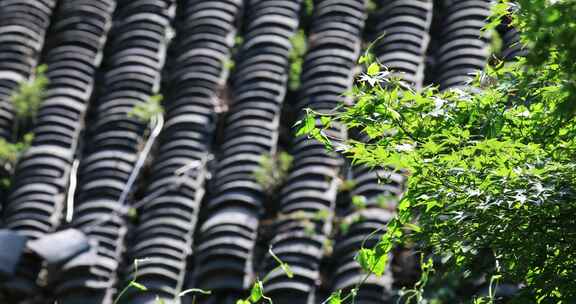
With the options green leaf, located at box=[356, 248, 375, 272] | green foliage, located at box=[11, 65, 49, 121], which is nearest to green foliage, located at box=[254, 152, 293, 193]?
green foliage, located at box=[11, 65, 49, 121]

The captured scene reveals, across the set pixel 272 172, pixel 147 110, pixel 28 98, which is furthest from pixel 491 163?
pixel 28 98

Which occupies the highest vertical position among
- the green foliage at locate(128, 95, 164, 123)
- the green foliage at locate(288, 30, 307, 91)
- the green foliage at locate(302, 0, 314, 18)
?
the green foliage at locate(302, 0, 314, 18)

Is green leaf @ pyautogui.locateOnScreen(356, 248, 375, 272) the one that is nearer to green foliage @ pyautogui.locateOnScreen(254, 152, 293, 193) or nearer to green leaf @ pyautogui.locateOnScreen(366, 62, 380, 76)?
green leaf @ pyautogui.locateOnScreen(366, 62, 380, 76)

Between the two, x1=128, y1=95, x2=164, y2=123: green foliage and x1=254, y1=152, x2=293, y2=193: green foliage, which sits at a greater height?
x1=128, y1=95, x2=164, y2=123: green foliage

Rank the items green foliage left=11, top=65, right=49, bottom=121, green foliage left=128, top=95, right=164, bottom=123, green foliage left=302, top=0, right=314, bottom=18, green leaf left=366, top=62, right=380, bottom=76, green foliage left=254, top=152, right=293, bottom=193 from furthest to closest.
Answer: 1. green foliage left=302, top=0, right=314, bottom=18
2. green foliage left=11, top=65, right=49, bottom=121
3. green foliage left=128, top=95, right=164, bottom=123
4. green foliage left=254, top=152, right=293, bottom=193
5. green leaf left=366, top=62, right=380, bottom=76

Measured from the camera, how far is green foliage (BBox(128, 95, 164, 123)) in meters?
9.67

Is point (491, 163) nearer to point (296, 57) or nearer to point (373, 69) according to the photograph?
point (373, 69)

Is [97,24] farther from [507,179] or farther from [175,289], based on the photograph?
[507,179]

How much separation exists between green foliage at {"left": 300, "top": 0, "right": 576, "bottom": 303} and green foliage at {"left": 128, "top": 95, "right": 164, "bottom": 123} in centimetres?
474

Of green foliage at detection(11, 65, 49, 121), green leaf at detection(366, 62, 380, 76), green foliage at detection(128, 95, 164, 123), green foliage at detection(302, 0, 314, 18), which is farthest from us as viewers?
green foliage at detection(302, 0, 314, 18)

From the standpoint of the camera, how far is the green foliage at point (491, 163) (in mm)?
4816

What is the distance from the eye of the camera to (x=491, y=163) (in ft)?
16.0

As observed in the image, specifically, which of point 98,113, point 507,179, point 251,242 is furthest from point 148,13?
point 507,179

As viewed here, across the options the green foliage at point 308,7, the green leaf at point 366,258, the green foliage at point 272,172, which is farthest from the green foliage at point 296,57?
the green leaf at point 366,258
